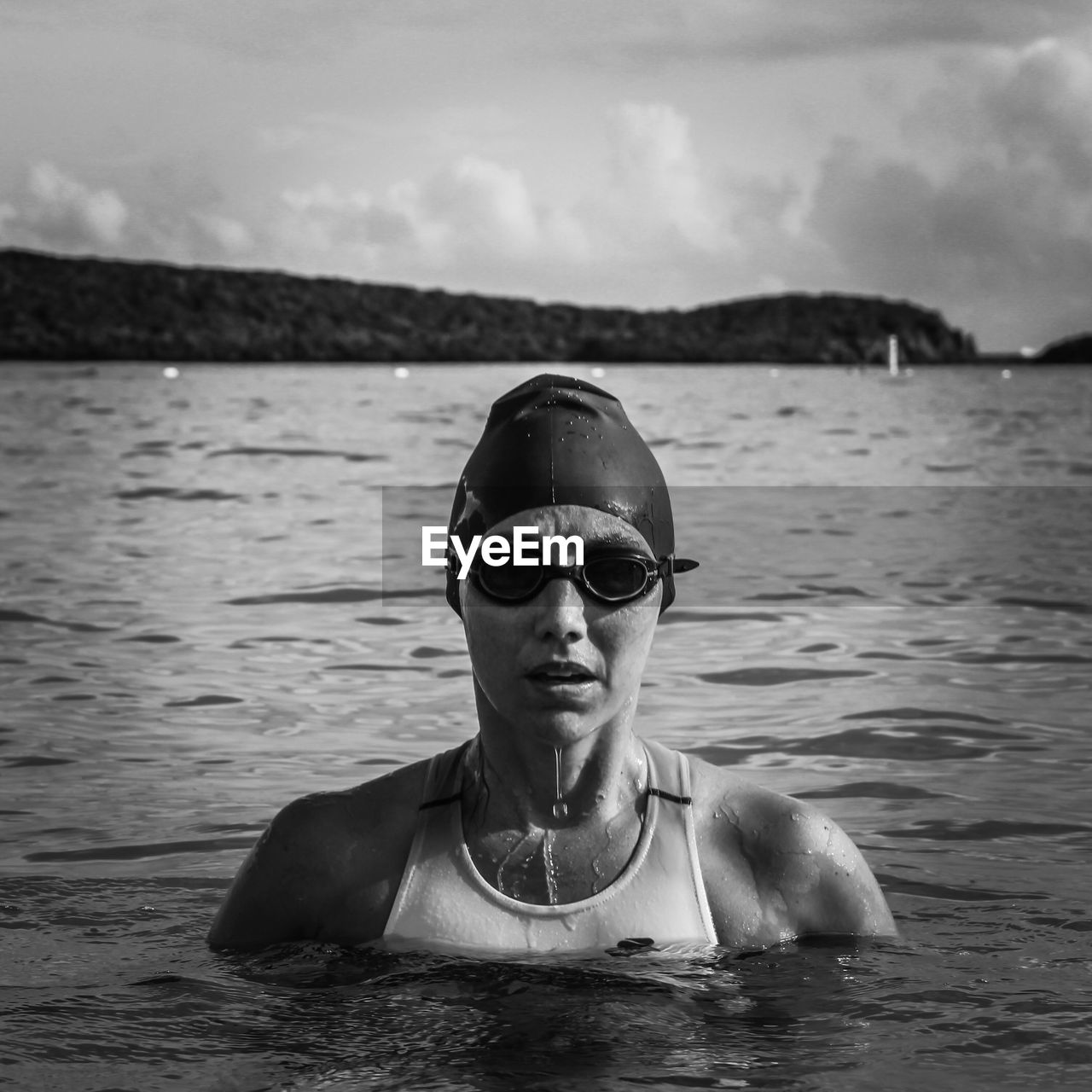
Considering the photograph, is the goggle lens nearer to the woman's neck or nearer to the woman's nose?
the woman's nose

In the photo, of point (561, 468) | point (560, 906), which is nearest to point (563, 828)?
point (560, 906)

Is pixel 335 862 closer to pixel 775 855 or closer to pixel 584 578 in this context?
pixel 584 578

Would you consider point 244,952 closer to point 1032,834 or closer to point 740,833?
point 740,833

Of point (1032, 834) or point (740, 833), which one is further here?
point (1032, 834)

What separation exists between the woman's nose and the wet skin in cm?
2

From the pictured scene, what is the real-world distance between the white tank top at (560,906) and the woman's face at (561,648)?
357 mm

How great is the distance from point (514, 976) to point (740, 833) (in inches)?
26.3

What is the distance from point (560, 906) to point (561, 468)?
107 centimetres

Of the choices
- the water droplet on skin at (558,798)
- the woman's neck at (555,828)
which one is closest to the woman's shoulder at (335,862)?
the woman's neck at (555,828)

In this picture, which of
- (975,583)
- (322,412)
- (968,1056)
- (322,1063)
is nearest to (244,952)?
(322,1063)

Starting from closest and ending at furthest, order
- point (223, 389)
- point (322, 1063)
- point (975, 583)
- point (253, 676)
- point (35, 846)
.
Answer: point (322, 1063) → point (35, 846) → point (253, 676) → point (975, 583) → point (223, 389)

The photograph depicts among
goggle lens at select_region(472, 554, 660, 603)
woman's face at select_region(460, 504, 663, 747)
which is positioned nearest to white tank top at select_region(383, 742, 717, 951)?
woman's face at select_region(460, 504, 663, 747)

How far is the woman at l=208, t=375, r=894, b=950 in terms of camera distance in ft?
14.3

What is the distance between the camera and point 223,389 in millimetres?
107312
